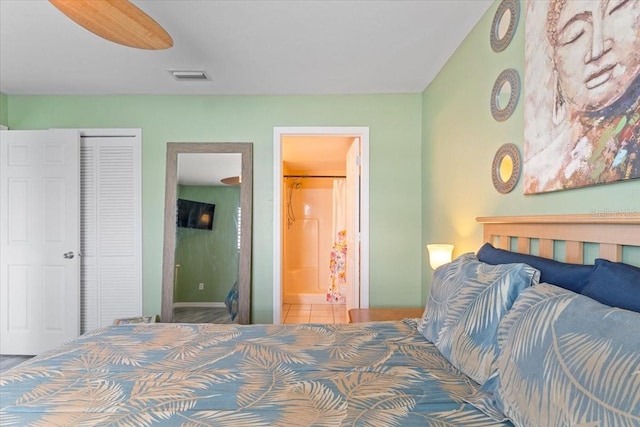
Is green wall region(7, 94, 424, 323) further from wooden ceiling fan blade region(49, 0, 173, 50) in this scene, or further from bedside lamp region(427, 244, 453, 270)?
wooden ceiling fan blade region(49, 0, 173, 50)

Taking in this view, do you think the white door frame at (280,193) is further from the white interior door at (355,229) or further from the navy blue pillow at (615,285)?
the navy blue pillow at (615,285)

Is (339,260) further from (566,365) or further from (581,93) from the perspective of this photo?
(566,365)

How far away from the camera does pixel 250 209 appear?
3.05 m

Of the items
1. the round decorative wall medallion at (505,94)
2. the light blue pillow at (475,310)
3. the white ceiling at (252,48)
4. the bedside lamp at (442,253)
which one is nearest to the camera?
the light blue pillow at (475,310)

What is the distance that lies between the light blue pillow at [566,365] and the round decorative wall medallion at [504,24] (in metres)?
1.28

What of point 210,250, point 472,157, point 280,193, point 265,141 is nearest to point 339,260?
point 280,193

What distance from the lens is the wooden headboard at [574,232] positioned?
0.93m

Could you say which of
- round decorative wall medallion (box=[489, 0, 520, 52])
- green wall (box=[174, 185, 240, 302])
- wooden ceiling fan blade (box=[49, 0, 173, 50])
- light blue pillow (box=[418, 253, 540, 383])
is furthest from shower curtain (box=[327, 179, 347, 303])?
A: wooden ceiling fan blade (box=[49, 0, 173, 50])

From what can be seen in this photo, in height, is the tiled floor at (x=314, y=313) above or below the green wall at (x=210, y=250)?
below

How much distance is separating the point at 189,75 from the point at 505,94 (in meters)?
2.26

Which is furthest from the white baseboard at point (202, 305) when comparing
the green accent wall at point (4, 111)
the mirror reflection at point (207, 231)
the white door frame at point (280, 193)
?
the green accent wall at point (4, 111)

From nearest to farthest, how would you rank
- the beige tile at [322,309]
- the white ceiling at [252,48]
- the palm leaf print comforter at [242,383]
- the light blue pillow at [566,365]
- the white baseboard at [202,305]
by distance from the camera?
1. the light blue pillow at [566,365]
2. the palm leaf print comforter at [242,383]
3. the white ceiling at [252,48]
4. the white baseboard at [202,305]
5. the beige tile at [322,309]

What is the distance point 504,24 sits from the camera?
1.63 metres

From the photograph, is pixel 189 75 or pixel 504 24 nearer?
pixel 504 24
